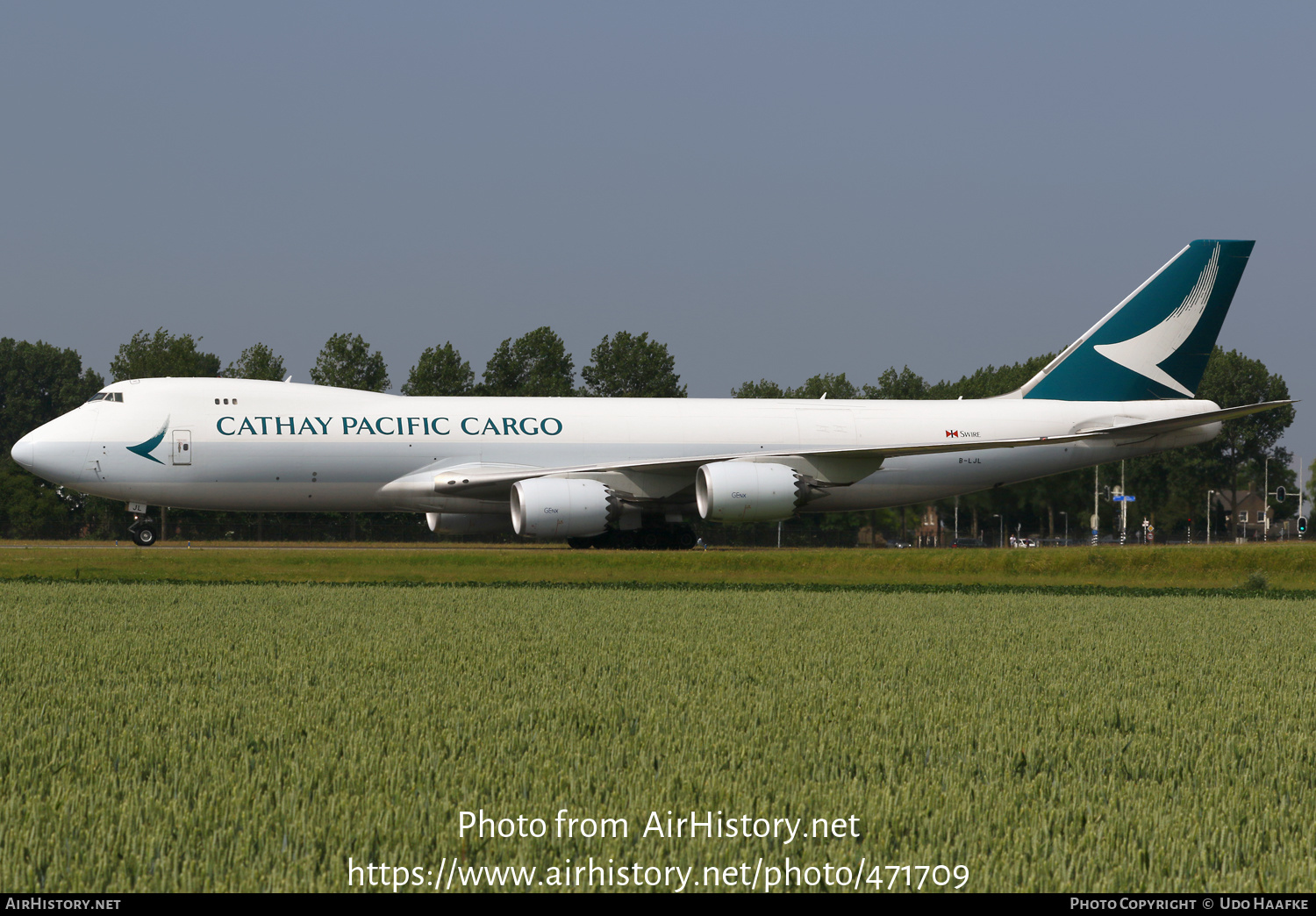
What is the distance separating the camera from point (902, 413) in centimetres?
2930

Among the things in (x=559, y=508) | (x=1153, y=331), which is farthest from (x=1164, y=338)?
(x=559, y=508)

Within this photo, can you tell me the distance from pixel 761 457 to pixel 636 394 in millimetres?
41803

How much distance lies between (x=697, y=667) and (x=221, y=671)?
12.4ft

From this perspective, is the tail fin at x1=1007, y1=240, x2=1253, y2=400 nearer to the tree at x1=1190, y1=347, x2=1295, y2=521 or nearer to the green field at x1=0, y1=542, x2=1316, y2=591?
the green field at x1=0, y1=542, x2=1316, y2=591

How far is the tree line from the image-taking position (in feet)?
136

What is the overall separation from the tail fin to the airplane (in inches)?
1.8

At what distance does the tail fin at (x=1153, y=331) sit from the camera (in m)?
31.0

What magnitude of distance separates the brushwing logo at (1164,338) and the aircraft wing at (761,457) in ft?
7.28

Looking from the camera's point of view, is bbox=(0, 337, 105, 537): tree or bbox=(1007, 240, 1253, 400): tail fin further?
bbox=(0, 337, 105, 537): tree

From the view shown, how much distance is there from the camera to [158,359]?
60.3m

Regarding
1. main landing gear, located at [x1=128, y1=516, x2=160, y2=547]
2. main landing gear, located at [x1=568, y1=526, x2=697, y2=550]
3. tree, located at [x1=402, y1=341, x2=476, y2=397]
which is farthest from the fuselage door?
tree, located at [x1=402, y1=341, x2=476, y2=397]

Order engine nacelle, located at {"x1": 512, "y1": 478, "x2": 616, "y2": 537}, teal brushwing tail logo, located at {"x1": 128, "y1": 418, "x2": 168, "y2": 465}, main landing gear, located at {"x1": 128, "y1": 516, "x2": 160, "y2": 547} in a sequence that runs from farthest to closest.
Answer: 1. main landing gear, located at {"x1": 128, "y1": 516, "x2": 160, "y2": 547}
2. teal brushwing tail logo, located at {"x1": 128, "y1": 418, "x2": 168, "y2": 465}
3. engine nacelle, located at {"x1": 512, "y1": 478, "x2": 616, "y2": 537}

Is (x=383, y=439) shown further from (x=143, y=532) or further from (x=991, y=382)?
(x=991, y=382)
